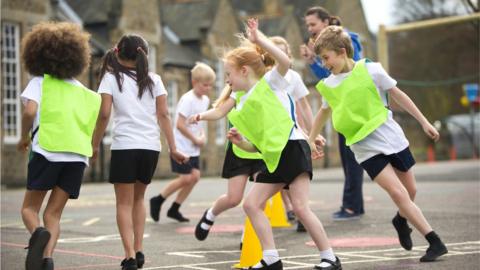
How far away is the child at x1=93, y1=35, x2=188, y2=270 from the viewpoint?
23.0ft

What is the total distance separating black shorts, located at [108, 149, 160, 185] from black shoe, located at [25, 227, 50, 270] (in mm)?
887

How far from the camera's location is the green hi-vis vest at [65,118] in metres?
6.55

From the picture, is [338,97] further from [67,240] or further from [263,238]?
[67,240]

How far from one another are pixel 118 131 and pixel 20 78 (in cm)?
2368

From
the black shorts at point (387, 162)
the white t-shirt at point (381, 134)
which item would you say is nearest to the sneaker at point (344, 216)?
the black shorts at point (387, 162)

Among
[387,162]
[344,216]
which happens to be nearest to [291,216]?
[344,216]

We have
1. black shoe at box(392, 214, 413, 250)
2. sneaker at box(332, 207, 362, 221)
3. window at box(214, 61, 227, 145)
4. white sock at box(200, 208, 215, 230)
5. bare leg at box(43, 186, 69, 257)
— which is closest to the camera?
bare leg at box(43, 186, 69, 257)

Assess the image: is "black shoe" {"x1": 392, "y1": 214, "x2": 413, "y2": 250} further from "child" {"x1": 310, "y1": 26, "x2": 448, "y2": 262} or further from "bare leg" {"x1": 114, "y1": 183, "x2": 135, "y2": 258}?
"bare leg" {"x1": 114, "y1": 183, "x2": 135, "y2": 258}

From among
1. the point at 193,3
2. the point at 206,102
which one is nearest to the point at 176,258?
the point at 206,102

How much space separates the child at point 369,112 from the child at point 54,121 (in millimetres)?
1935

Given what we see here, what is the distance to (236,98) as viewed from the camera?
7707mm

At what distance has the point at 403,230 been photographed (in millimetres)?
7797

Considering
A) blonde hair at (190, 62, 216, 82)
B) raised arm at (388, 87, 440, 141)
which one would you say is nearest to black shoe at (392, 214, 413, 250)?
raised arm at (388, 87, 440, 141)

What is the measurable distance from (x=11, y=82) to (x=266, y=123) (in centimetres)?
2458
